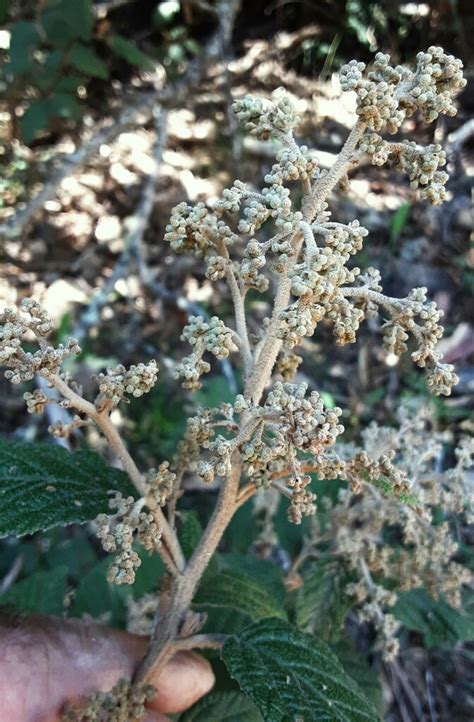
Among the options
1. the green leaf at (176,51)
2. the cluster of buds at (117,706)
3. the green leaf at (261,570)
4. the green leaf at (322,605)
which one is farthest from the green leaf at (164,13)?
the cluster of buds at (117,706)

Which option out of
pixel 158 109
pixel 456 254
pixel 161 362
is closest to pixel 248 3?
pixel 158 109

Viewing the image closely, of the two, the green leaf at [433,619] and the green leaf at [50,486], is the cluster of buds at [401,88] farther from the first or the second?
the green leaf at [433,619]

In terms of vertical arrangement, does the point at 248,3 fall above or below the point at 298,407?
above

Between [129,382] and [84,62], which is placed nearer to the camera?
[129,382]

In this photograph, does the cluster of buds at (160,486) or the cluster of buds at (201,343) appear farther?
the cluster of buds at (160,486)

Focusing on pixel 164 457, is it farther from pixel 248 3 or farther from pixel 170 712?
pixel 248 3

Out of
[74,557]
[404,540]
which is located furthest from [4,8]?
[404,540]

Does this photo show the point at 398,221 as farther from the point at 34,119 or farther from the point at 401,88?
the point at 401,88
